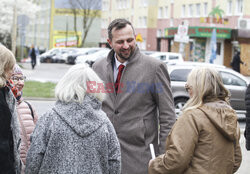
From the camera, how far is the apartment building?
46750 mm

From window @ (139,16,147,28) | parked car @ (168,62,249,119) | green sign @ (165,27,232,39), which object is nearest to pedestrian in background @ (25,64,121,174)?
parked car @ (168,62,249,119)

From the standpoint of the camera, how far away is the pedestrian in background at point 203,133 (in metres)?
3.44

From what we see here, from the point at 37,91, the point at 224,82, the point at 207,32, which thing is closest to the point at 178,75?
the point at 224,82

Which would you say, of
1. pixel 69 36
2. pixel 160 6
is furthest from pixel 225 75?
pixel 69 36

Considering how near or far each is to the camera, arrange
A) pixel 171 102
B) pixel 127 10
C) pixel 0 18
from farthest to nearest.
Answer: pixel 127 10, pixel 0 18, pixel 171 102

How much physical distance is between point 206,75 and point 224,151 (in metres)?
0.54

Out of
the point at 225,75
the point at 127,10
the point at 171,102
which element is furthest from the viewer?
the point at 127,10

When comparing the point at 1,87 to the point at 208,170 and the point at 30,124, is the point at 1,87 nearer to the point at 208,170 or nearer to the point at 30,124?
the point at 30,124

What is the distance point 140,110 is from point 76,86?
3.40 ft

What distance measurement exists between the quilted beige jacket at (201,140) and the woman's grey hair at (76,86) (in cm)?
61

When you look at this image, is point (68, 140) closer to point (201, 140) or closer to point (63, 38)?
point (201, 140)

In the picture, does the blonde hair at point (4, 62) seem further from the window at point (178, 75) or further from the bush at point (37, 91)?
the bush at point (37, 91)

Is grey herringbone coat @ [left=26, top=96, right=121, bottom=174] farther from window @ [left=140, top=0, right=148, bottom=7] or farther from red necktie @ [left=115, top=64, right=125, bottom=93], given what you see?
window @ [left=140, top=0, right=148, bottom=7]

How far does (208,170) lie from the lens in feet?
11.4
